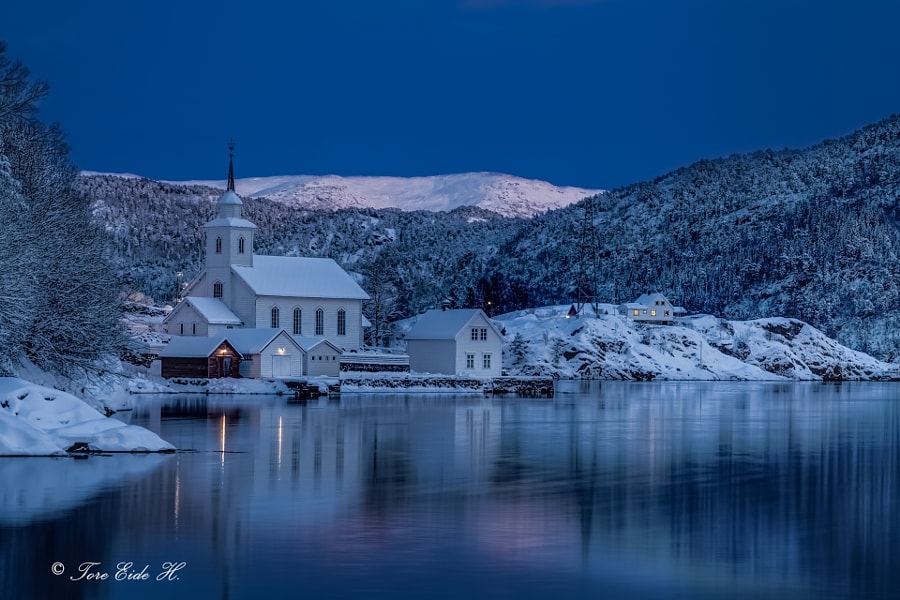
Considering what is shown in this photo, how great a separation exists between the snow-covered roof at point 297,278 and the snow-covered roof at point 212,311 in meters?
2.38

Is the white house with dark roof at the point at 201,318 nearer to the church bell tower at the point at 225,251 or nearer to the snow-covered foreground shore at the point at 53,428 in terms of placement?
the church bell tower at the point at 225,251

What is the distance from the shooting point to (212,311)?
8300 cm

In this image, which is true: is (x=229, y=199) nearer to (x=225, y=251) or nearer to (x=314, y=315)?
(x=225, y=251)

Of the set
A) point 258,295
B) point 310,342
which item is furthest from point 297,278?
point 310,342

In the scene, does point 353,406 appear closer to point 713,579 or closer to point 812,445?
point 812,445

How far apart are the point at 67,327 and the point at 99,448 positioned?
10004mm

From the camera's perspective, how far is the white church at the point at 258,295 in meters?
83.5

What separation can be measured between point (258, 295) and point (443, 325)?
1275cm

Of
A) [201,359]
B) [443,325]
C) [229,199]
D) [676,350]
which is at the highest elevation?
[229,199]

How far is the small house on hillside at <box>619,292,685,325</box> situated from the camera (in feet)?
512

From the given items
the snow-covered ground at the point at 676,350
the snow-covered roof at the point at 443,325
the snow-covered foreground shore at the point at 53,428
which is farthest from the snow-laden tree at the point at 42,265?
the snow-covered ground at the point at 676,350

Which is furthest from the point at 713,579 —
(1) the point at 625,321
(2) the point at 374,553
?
(1) the point at 625,321

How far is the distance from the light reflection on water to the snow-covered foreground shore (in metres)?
1.05

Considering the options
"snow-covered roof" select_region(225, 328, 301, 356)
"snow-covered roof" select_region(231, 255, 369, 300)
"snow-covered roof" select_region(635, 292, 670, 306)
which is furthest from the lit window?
"snow-covered roof" select_region(635, 292, 670, 306)
